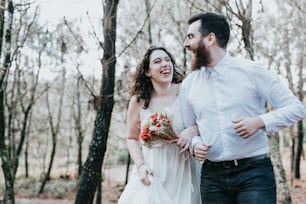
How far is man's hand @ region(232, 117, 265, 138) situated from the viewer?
2.34m

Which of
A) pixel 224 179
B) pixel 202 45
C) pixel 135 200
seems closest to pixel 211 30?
pixel 202 45

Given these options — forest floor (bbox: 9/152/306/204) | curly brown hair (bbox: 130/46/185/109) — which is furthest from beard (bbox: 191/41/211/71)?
forest floor (bbox: 9/152/306/204)

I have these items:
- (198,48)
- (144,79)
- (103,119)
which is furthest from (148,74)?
(103,119)

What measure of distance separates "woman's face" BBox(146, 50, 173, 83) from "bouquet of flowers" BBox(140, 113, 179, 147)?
1.12 feet

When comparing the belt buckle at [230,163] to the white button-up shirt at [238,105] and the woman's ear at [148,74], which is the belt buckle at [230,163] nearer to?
the white button-up shirt at [238,105]

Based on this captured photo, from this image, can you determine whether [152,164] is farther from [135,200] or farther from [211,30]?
[211,30]

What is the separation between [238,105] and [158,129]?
2.92 ft

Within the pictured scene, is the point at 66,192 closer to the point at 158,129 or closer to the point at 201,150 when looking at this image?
the point at 158,129

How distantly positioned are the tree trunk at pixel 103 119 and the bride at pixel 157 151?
3.60 m

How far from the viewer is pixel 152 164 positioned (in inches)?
136

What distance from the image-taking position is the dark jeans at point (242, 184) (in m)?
2.41

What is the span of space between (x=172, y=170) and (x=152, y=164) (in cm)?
17

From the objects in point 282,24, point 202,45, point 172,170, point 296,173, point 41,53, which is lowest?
point 296,173

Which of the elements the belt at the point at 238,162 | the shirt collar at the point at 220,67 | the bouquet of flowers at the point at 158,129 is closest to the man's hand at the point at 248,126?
the belt at the point at 238,162
